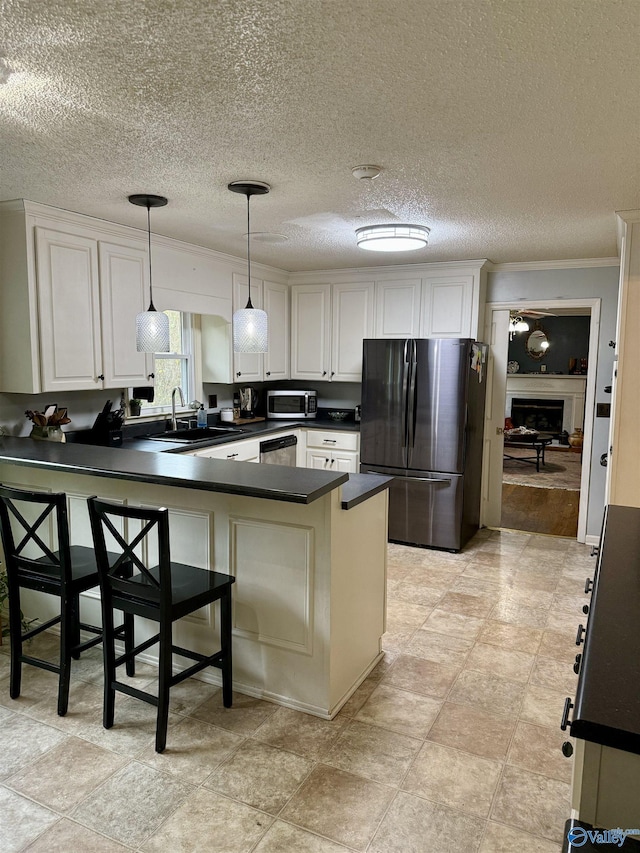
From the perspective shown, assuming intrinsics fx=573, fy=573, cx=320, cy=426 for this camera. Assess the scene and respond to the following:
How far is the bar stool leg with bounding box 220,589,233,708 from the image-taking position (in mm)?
2430

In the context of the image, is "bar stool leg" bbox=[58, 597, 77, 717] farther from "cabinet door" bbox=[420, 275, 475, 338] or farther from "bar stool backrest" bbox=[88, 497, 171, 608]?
"cabinet door" bbox=[420, 275, 475, 338]

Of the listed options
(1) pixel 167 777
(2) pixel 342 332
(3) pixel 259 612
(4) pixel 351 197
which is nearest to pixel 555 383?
(2) pixel 342 332

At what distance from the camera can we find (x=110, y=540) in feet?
Answer: 9.75

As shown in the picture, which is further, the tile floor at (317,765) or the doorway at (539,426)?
the doorway at (539,426)

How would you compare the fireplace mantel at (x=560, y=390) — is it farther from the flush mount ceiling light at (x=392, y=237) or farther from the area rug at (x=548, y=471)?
the flush mount ceiling light at (x=392, y=237)

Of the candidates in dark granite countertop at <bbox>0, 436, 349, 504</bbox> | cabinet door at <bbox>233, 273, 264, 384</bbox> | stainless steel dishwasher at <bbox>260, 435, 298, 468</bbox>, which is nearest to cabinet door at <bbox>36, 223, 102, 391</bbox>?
dark granite countertop at <bbox>0, 436, 349, 504</bbox>

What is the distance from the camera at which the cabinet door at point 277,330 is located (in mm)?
5324

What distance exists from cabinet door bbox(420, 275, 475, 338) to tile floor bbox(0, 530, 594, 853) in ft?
8.68

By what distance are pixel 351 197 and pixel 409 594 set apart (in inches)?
97.5

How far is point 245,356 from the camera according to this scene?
5074 mm

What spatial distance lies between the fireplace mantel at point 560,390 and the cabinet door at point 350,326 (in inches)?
224

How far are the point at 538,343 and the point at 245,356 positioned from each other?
6.92m

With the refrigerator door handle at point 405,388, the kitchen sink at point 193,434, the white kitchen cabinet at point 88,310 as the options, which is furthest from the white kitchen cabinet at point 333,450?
the white kitchen cabinet at point 88,310

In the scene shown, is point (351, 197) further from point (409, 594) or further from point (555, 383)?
point (555, 383)
